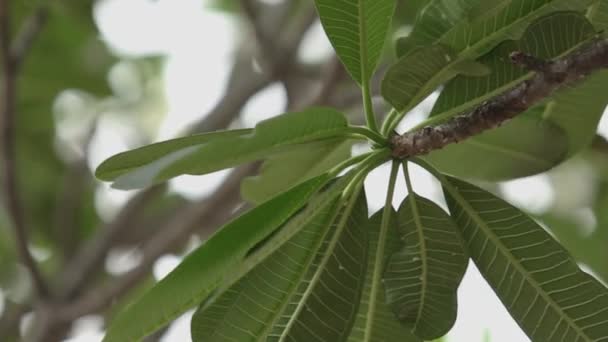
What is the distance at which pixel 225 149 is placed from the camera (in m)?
0.62

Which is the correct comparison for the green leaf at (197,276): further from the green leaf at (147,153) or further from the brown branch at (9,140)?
the brown branch at (9,140)

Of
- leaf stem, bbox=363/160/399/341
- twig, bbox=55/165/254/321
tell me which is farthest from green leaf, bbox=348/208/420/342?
twig, bbox=55/165/254/321

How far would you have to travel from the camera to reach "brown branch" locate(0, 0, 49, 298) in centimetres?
165

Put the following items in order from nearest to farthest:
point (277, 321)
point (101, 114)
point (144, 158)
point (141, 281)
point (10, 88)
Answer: point (144, 158)
point (277, 321)
point (10, 88)
point (141, 281)
point (101, 114)

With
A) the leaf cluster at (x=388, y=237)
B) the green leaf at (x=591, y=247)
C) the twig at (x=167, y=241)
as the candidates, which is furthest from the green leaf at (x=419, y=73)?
the twig at (x=167, y=241)

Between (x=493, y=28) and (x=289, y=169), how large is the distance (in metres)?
0.36

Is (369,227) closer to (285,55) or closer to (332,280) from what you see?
(332,280)

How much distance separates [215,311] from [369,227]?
163 millimetres

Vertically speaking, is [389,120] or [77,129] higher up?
[389,120]

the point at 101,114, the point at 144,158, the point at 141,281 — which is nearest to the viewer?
the point at 144,158

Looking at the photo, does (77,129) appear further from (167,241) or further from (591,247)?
(591,247)

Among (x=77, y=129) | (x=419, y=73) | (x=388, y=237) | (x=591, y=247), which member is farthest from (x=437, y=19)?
(x=77, y=129)

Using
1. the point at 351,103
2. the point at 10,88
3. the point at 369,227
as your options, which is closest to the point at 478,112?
the point at 369,227

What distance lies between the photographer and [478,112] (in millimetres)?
770
